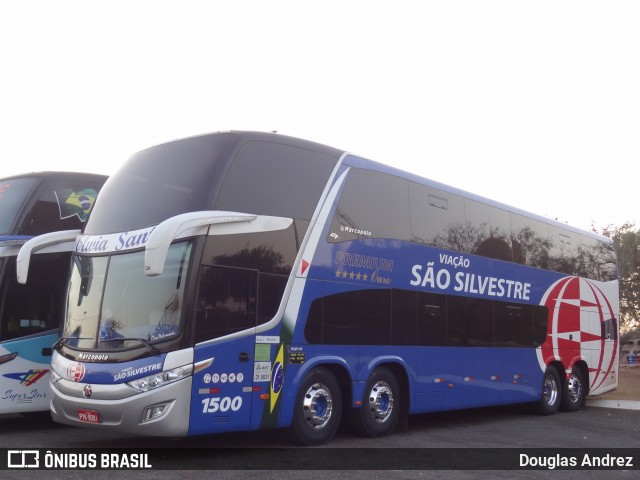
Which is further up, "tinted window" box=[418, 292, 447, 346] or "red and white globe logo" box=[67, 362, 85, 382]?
"tinted window" box=[418, 292, 447, 346]

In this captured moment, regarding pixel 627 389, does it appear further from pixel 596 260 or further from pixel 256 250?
pixel 256 250

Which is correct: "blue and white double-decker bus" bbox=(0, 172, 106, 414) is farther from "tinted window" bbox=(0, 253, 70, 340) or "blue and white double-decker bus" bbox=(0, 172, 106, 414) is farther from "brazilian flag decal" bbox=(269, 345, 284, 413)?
"brazilian flag decal" bbox=(269, 345, 284, 413)

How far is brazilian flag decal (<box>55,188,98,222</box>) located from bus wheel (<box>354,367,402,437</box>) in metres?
5.56

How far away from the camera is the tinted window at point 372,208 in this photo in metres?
11.0

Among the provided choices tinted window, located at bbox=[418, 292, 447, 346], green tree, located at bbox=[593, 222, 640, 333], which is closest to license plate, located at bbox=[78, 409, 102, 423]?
tinted window, located at bbox=[418, 292, 447, 346]

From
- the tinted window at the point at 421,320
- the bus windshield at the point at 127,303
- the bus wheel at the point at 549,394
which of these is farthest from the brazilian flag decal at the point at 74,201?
the bus wheel at the point at 549,394

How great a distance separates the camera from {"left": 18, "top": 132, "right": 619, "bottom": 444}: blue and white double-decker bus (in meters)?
8.63

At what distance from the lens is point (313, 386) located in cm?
1023

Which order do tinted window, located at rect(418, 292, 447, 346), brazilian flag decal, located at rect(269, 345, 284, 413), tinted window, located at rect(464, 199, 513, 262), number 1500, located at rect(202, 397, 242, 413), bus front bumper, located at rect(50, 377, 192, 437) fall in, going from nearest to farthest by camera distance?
bus front bumper, located at rect(50, 377, 192, 437) < number 1500, located at rect(202, 397, 242, 413) < brazilian flag decal, located at rect(269, 345, 284, 413) < tinted window, located at rect(418, 292, 447, 346) < tinted window, located at rect(464, 199, 513, 262)

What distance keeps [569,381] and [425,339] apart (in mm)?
6353

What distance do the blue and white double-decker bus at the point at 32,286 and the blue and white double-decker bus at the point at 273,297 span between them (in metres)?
1.69

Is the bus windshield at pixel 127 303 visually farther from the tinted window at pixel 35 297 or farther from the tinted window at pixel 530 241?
the tinted window at pixel 530 241

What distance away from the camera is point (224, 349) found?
29.5ft

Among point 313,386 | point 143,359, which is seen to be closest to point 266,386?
point 313,386
